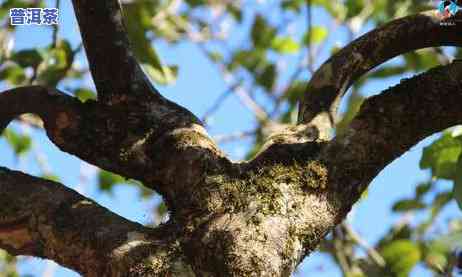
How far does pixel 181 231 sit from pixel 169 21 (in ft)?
9.66

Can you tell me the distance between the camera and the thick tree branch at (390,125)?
1444 mm

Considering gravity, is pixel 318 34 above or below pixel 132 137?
above

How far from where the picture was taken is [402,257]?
228cm

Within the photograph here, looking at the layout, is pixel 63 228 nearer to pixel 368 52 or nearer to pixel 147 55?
pixel 368 52

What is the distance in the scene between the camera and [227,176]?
4.73ft

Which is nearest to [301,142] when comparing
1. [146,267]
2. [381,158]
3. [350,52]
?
[381,158]

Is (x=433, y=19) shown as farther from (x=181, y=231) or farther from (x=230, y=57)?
(x=230, y=57)

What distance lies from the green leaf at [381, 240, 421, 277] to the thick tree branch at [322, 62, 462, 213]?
80 centimetres

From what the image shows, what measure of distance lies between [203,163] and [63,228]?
316mm

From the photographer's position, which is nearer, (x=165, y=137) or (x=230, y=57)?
(x=165, y=137)

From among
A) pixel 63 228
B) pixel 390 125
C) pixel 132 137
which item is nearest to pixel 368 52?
pixel 390 125

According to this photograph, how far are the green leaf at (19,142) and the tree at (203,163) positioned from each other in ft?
5.90

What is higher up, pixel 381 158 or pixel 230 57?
pixel 230 57

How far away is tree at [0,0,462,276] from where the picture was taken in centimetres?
133
